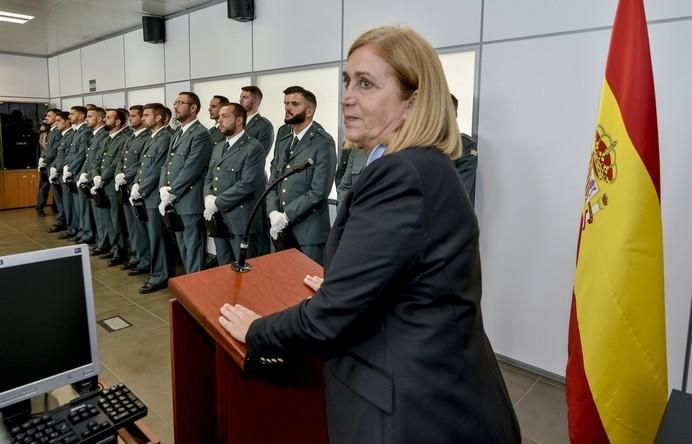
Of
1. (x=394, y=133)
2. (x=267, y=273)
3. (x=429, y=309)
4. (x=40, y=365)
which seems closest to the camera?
(x=429, y=309)

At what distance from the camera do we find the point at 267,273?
1.46m

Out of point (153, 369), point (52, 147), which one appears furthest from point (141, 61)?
point (153, 369)

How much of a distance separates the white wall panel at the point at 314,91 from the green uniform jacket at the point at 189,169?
68cm

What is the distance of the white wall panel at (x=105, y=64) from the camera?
22.9 feet

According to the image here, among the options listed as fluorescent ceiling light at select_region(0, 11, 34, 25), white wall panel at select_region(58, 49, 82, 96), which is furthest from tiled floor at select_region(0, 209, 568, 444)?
white wall panel at select_region(58, 49, 82, 96)

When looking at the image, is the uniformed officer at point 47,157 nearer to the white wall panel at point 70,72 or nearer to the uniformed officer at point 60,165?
the uniformed officer at point 60,165

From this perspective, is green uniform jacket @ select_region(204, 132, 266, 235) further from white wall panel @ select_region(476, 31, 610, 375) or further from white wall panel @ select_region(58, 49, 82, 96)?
white wall panel @ select_region(58, 49, 82, 96)

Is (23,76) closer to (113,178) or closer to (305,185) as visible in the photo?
(113,178)

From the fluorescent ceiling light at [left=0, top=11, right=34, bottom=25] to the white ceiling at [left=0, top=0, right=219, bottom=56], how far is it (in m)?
0.08

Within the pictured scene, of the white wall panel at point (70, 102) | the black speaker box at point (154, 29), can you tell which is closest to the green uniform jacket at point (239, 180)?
the black speaker box at point (154, 29)

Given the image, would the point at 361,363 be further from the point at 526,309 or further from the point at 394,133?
the point at 526,309

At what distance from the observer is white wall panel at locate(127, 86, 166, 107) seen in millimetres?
6094

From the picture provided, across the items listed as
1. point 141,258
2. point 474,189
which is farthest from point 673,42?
point 141,258

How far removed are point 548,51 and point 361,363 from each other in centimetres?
Result: 241
